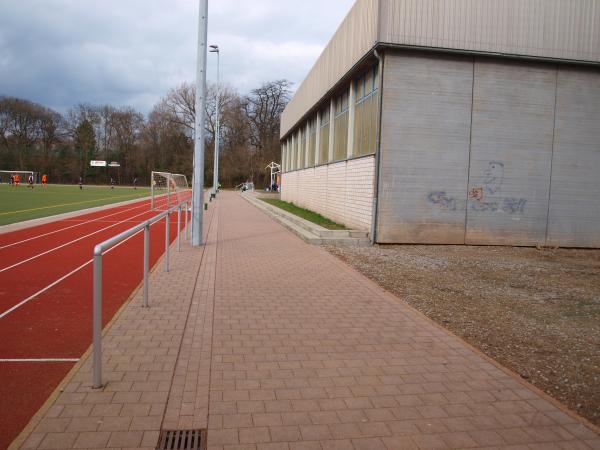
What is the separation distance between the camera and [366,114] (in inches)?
581

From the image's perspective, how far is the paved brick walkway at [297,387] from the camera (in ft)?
10.7

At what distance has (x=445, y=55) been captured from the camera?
512 inches

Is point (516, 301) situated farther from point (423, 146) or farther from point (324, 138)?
point (324, 138)

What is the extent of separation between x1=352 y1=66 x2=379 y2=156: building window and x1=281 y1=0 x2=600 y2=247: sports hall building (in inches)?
4.8

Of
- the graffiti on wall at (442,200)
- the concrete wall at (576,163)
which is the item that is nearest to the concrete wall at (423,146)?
the graffiti on wall at (442,200)

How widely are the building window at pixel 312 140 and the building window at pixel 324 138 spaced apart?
1.43m

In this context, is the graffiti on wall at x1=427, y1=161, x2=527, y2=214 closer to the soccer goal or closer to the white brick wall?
the white brick wall

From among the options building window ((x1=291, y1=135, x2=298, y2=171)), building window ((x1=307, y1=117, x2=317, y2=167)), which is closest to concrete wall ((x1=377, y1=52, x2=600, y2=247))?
building window ((x1=307, y1=117, x2=317, y2=167))

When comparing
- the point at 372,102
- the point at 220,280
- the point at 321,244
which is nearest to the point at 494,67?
the point at 372,102

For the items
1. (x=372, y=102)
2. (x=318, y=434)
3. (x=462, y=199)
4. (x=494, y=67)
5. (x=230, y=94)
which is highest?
(x=230, y=94)

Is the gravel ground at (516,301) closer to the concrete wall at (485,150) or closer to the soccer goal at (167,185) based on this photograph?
the concrete wall at (485,150)

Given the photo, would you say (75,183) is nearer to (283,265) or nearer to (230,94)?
(230,94)

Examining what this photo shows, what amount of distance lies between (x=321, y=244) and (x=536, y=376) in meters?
8.63

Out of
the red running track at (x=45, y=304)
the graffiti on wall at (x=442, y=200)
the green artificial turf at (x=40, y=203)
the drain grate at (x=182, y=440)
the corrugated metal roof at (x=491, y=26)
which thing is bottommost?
the drain grate at (x=182, y=440)
